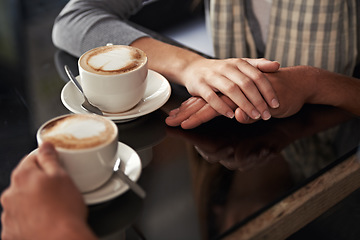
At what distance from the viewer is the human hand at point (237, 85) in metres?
0.75

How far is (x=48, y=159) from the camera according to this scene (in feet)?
1.68

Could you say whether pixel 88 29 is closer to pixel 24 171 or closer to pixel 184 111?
pixel 184 111

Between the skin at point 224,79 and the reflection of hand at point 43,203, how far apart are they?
318 millimetres

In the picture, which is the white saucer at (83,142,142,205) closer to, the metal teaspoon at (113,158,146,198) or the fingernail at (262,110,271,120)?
Answer: the metal teaspoon at (113,158,146,198)

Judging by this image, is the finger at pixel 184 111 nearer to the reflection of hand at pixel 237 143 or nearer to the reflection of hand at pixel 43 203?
the reflection of hand at pixel 237 143

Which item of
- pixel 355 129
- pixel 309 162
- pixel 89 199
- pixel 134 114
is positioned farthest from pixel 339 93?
pixel 89 199

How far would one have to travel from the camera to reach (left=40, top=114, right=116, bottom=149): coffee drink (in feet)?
1.76

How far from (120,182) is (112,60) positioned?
0.22m

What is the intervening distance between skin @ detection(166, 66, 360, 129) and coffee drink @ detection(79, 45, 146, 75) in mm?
112

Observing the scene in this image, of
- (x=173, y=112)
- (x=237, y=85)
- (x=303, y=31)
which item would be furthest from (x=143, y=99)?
(x=303, y=31)

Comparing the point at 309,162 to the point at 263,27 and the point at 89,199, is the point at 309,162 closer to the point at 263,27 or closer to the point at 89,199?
the point at 89,199

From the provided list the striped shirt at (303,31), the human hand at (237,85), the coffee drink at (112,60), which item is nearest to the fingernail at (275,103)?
the human hand at (237,85)

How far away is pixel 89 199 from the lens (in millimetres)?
555

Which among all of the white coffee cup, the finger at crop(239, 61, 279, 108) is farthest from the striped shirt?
the white coffee cup
